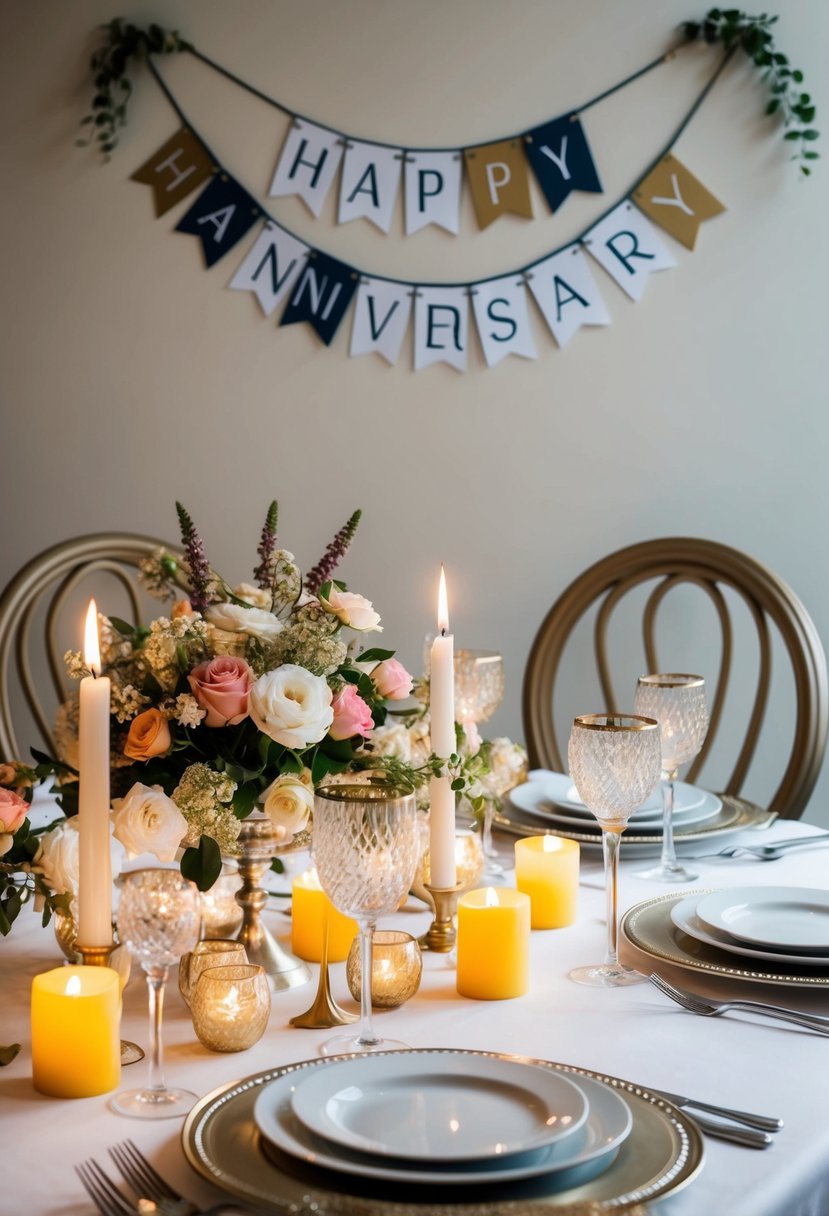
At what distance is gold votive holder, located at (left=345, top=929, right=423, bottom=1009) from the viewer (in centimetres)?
100

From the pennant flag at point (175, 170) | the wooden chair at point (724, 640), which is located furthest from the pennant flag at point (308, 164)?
the wooden chair at point (724, 640)

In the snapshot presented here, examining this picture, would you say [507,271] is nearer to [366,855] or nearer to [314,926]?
[314,926]

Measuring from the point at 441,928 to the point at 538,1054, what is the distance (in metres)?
0.25

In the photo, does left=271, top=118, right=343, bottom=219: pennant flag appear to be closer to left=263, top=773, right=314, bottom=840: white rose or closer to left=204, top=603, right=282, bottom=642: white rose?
left=204, top=603, right=282, bottom=642: white rose

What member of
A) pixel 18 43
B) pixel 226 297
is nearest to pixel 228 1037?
pixel 226 297

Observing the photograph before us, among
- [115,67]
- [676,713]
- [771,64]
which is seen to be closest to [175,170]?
[115,67]

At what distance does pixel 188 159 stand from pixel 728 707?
5.28ft

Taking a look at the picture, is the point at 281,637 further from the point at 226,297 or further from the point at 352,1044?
the point at 226,297

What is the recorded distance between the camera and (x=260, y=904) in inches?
44.0

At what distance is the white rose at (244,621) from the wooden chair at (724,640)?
3.23 ft

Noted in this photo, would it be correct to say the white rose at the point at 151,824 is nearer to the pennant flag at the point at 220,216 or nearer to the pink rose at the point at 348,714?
the pink rose at the point at 348,714

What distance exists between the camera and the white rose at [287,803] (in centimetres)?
105

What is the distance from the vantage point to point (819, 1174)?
29.8 inches

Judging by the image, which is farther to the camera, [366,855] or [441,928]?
[441,928]
